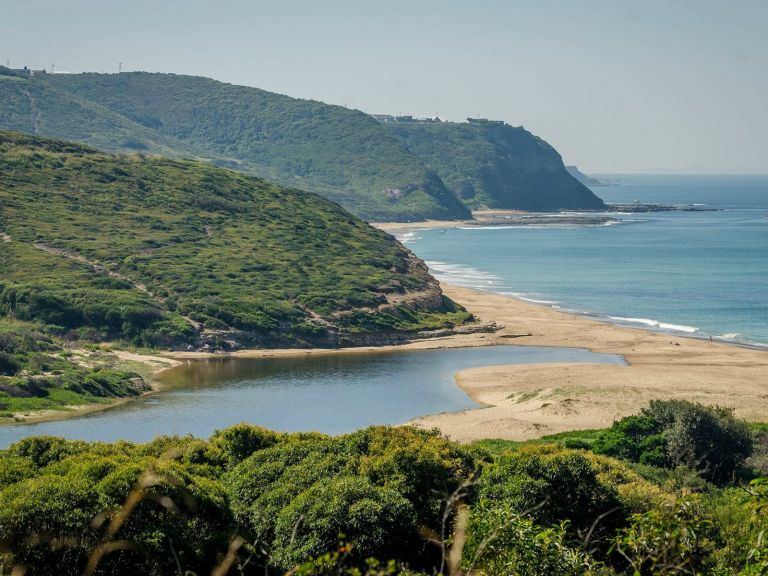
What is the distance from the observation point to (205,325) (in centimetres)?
8612

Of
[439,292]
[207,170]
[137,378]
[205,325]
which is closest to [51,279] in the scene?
[205,325]

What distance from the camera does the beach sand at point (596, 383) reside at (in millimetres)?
56188

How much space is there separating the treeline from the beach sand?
60.2 ft

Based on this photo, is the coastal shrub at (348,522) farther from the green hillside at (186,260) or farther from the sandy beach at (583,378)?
the green hillside at (186,260)

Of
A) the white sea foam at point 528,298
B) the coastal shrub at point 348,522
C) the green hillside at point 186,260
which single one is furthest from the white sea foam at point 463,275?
the coastal shrub at point 348,522

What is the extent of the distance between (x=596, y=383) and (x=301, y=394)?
18798 millimetres

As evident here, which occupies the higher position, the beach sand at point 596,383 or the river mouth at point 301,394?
the beach sand at point 596,383

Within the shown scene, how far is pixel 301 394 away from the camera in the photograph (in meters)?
64.8

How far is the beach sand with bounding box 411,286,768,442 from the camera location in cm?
5619

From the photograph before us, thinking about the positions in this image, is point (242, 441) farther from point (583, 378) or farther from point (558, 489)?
point (583, 378)

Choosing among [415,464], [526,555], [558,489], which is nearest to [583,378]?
[558,489]

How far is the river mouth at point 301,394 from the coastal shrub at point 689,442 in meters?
14.7

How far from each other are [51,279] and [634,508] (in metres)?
70.1

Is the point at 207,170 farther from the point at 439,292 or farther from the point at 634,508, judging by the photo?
the point at 634,508
